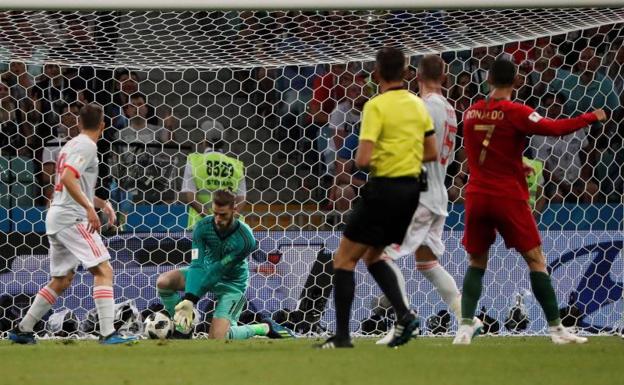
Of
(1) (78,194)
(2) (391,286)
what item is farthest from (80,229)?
(2) (391,286)

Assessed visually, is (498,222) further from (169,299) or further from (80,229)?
(169,299)

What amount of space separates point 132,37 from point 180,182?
1355 millimetres

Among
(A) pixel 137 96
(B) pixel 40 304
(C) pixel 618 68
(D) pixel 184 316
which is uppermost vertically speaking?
(C) pixel 618 68

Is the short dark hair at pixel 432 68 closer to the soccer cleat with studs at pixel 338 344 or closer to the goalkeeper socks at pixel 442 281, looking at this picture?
the goalkeeper socks at pixel 442 281

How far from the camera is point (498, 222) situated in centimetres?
885

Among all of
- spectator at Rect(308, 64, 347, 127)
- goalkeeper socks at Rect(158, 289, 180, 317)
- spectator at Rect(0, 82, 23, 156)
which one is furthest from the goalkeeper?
spectator at Rect(0, 82, 23, 156)

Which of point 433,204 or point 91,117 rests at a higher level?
point 91,117

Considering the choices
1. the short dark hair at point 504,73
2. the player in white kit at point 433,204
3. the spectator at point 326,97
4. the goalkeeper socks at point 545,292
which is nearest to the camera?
the short dark hair at point 504,73

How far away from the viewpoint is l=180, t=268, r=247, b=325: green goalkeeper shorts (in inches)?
435

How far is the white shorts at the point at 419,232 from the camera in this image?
9305 mm

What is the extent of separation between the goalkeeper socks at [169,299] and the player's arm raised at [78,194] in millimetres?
1938

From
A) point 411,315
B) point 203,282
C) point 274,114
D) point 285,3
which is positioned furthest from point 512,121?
point 274,114

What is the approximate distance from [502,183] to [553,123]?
1.71ft

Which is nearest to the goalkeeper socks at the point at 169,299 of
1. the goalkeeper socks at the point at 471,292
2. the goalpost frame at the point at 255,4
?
the goalpost frame at the point at 255,4
